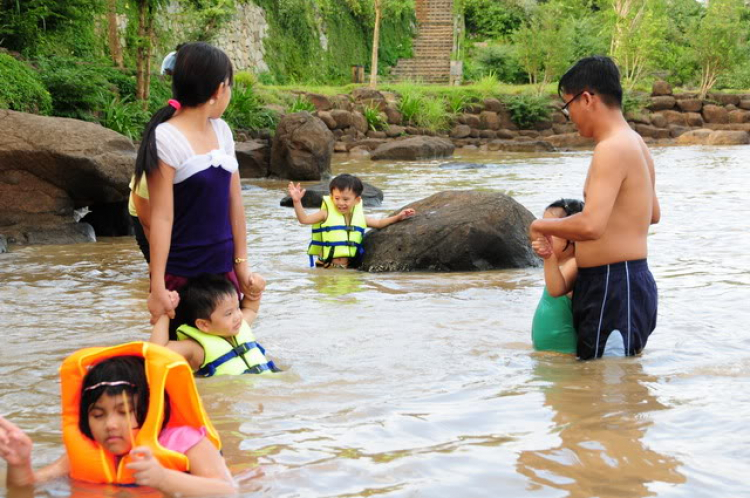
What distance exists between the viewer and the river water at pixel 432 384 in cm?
340

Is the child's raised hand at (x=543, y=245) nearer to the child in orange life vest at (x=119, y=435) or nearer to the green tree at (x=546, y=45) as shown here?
the child in orange life vest at (x=119, y=435)

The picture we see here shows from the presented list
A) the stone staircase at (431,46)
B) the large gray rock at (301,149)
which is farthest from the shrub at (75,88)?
the stone staircase at (431,46)

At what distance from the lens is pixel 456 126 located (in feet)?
99.5

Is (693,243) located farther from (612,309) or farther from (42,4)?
(42,4)

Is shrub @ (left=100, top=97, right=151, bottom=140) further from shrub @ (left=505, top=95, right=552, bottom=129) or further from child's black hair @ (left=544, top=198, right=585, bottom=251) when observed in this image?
shrub @ (left=505, top=95, right=552, bottom=129)

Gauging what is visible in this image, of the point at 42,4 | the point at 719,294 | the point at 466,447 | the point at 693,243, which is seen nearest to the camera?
the point at 466,447

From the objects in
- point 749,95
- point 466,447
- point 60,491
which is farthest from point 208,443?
point 749,95

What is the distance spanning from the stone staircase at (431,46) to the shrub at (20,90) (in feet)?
75.8

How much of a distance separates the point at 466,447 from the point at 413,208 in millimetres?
5452

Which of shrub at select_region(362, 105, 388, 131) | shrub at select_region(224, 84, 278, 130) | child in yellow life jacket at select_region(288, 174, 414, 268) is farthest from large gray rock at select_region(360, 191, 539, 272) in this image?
shrub at select_region(362, 105, 388, 131)

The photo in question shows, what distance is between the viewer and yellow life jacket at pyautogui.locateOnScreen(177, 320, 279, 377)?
14.5 feet

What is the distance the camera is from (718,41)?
33.2 m

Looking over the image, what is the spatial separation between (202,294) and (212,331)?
0.22 meters

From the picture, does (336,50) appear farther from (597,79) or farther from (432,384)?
(432,384)
